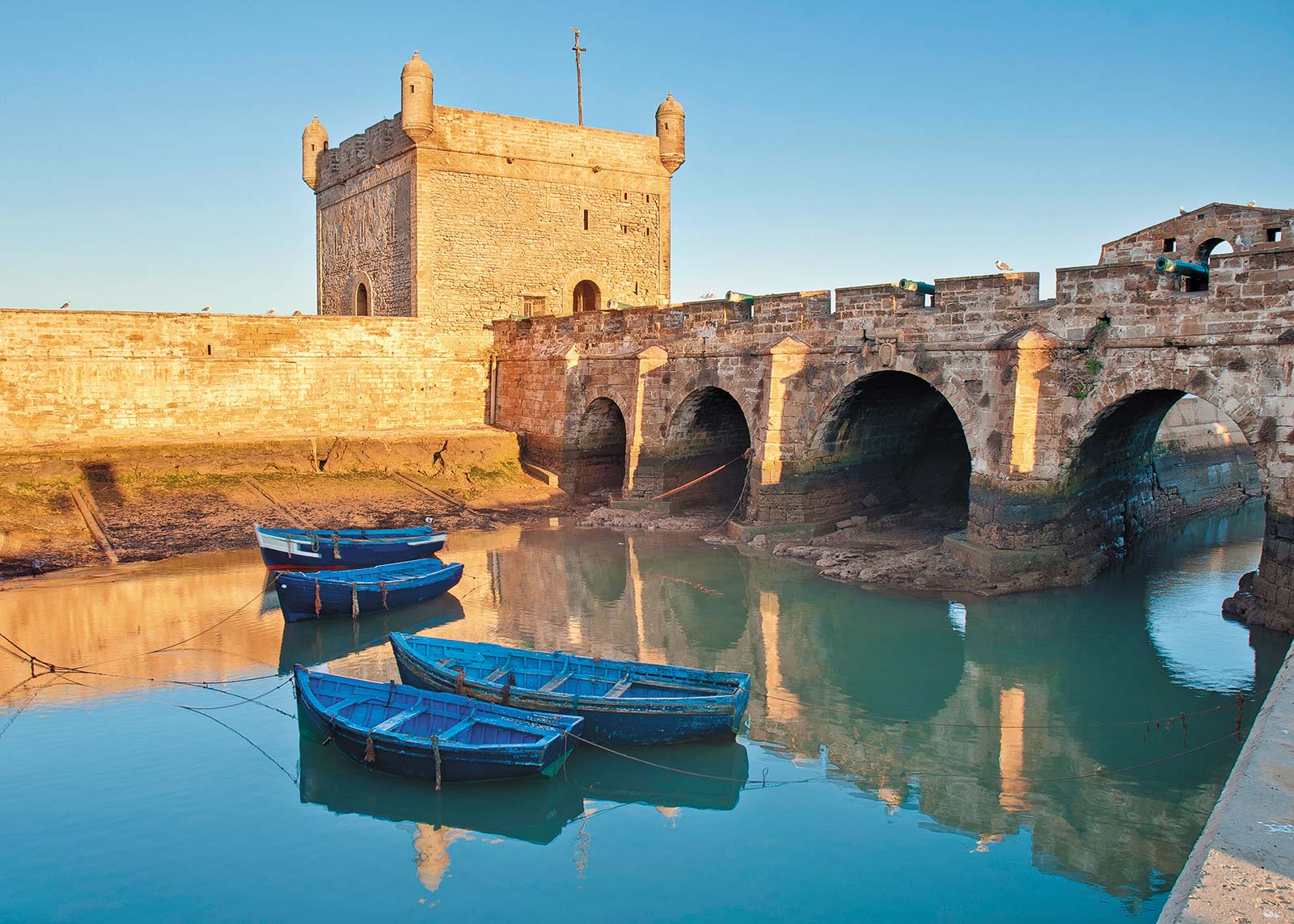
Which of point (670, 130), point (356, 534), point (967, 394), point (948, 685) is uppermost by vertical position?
point (670, 130)

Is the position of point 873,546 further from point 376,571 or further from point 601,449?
point 376,571

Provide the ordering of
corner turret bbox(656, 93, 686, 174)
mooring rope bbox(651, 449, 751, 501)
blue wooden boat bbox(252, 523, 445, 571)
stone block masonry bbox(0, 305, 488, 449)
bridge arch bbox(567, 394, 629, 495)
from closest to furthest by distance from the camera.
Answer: blue wooden boat bbox(252, 523, 445, 571), stone block masonry bbox(0, 305, 488, 449), mooring rope bbox(651, 449, 751, 501), bridge arch bbox(567, 394, 629, 495), corner turret bbox(656, 93, 686, 174)

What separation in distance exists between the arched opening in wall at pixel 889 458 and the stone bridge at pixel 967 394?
0.05 m

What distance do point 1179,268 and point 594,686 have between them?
28.8 ft

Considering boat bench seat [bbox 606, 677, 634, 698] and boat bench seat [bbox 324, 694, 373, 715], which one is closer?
boat bench seat [bbox 324, 694, 373, 715]

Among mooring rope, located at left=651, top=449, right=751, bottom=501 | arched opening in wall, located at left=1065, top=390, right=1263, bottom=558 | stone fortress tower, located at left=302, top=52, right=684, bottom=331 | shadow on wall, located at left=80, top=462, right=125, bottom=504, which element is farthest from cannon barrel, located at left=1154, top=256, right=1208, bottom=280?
shadow on wall, located at left=80, top=462, right=125, bottom=504

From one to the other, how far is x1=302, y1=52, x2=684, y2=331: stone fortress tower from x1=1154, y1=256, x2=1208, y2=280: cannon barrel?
1388 centimetres

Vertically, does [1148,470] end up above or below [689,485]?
above

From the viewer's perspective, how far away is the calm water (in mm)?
6633

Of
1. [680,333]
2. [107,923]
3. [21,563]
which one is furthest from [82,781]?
[680,333]

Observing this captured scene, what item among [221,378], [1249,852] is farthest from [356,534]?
[1249,852]

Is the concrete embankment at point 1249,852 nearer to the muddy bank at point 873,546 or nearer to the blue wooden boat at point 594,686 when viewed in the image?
the blue wooden boat at point 594,686

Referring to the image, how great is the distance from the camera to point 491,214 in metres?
25.0

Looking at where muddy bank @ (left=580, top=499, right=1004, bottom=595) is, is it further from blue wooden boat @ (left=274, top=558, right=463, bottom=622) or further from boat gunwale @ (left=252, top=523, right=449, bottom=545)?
blue wooden boat @ (left=274, top=558, right=463, bottom=622)
